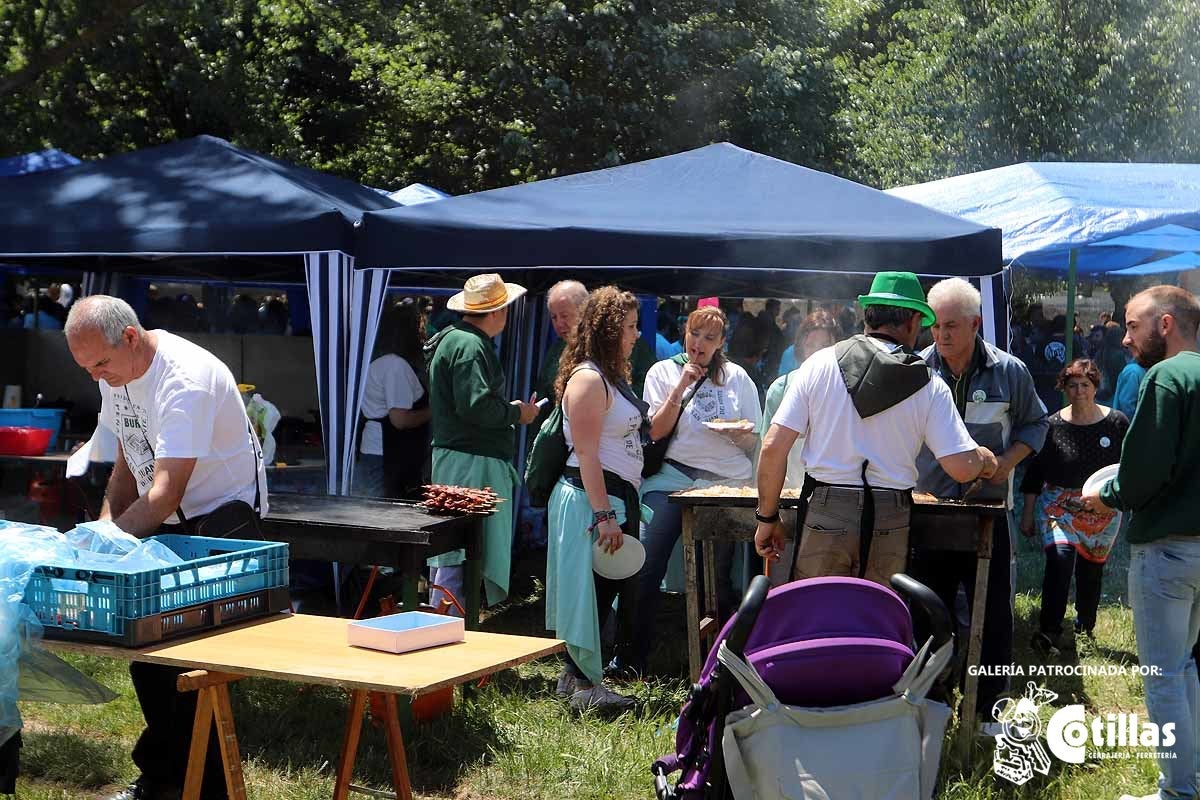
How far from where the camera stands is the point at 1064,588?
621 centimetres

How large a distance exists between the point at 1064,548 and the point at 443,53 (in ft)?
43.5

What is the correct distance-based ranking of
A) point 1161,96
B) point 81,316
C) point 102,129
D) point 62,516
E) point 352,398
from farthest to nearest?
point 1161,96 < point 102,129 < point 62,516 < point 352,398 < point 81,316

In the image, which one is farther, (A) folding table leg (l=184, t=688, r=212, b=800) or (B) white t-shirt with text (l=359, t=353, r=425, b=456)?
(B) white t-shirt with text (l=359, t=353, r=425, b=456)

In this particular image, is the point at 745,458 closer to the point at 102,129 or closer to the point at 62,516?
the point at 62,516

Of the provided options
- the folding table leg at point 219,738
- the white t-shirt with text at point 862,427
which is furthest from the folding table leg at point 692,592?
the folding table leg at point 219,738

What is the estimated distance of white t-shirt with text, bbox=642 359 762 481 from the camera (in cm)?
572

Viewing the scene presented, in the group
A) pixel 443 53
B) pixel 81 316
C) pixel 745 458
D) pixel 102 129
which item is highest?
pixel 443 53

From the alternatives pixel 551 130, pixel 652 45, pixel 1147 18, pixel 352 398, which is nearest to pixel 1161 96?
pixel 1147 18

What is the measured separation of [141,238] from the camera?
7.05 meters

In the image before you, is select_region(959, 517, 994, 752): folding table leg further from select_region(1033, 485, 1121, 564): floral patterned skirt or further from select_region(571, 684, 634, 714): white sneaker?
select_region(1033, 485, 1121, 564): floral patterned skirt

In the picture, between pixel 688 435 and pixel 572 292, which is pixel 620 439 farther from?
pixel 572 292

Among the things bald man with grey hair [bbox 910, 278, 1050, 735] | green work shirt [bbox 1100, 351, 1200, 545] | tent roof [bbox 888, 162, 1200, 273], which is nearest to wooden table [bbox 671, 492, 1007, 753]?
bald man with grey hair [bbox 910, 278, 1050, 735]

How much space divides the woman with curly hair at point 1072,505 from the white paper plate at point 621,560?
7.90 feet

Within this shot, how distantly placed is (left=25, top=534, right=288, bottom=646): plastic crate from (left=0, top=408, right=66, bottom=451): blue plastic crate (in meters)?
4.79
